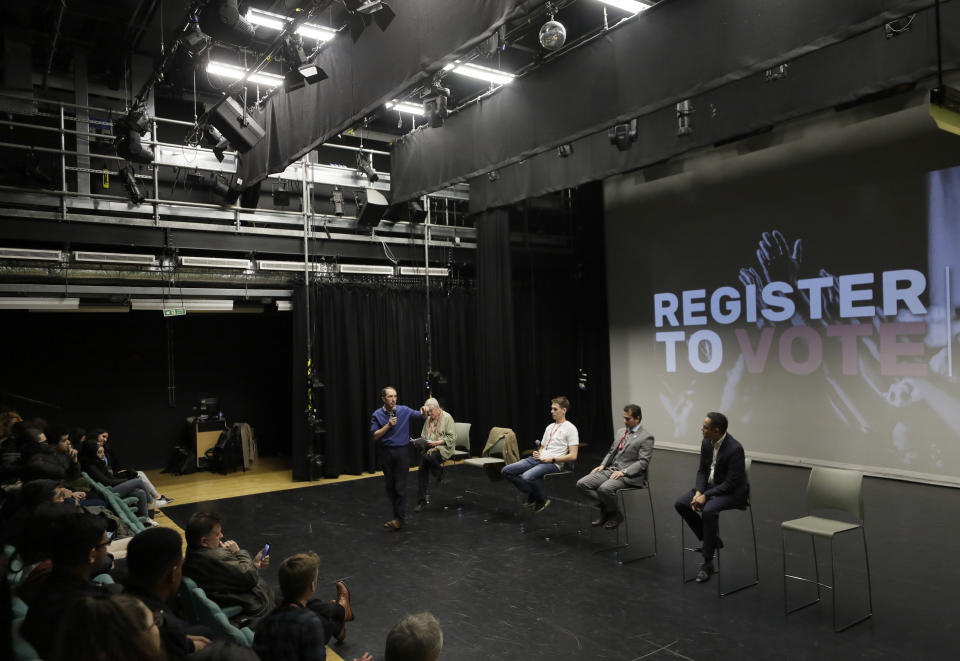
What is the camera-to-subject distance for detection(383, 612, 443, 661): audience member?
1798mm

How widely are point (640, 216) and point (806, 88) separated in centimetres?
454

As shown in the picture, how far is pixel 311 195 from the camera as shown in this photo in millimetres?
9812

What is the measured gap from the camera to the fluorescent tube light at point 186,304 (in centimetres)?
843

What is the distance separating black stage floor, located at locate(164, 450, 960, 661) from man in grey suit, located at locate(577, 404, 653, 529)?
349 mm

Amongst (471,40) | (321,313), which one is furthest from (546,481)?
(471,40)

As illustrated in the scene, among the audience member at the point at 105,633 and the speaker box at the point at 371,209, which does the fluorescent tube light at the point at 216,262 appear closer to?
the speaker box at the point at 371,209

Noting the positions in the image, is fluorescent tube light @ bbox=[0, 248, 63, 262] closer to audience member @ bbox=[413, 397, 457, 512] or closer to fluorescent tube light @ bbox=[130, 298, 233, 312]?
fluorescent tube light @ bbox=[130, 298, 233, 312]

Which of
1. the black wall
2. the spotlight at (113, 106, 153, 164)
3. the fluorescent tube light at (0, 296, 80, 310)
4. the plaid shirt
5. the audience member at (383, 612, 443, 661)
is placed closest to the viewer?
the audience member at (383, 612, 443, 661)

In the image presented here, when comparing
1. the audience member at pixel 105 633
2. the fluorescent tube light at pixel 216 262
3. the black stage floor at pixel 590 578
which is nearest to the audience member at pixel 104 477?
the black stage floor at pixel 590 578

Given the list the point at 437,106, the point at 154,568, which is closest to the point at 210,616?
the point at 154,568

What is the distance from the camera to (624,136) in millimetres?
7676

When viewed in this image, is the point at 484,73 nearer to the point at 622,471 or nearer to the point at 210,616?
A: the point at 622,471

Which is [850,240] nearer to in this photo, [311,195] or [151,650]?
[311,195]

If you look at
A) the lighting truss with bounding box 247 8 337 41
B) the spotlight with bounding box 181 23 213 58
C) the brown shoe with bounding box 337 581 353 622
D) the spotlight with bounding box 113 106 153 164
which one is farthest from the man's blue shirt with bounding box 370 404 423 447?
the spotlight with bounding box 113 106 153 164
